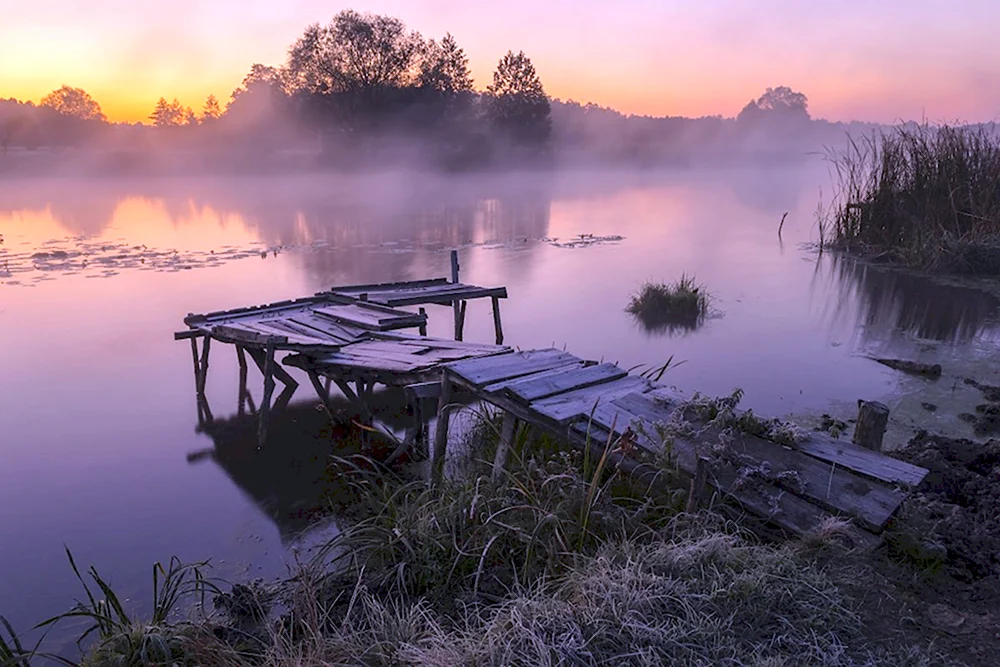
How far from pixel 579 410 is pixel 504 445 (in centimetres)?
55

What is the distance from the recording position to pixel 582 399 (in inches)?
186

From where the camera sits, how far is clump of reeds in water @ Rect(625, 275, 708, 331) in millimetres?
10680

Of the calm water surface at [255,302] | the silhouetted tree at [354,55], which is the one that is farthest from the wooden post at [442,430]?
the silhouetted tree at [354,55]

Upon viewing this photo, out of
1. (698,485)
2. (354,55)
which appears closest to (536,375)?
(698,485)

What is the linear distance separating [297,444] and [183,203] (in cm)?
2650

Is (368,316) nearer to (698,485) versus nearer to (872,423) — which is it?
(698,485)

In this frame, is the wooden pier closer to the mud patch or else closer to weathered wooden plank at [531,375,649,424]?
weathered wooden plank at [531,375,649,424]

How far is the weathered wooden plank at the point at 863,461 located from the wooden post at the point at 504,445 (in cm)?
171

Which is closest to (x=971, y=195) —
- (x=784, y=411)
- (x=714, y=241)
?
(x=714, y=241)

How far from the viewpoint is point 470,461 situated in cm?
520

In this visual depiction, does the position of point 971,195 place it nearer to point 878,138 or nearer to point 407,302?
point 878,138

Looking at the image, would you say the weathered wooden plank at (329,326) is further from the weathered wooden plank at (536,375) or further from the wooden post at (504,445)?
the wooden post at (504,445)

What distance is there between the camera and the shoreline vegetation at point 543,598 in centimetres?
260

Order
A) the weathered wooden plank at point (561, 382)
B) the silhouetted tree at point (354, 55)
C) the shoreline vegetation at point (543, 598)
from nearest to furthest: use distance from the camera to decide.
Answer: the shoreline vegetation at point (543, 598) < the weathered wooden plank at point (561, 382) < the silhouetted tree at point (354, 55)
